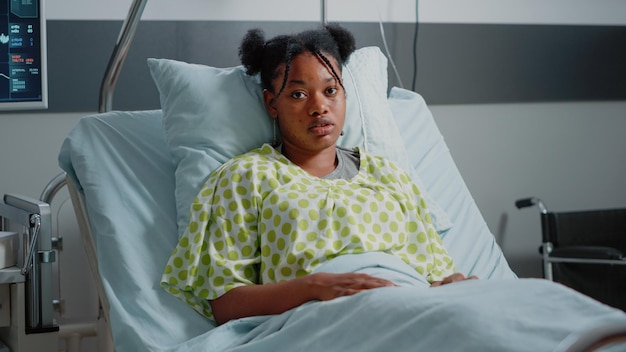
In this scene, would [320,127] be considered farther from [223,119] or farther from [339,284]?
[339,284]

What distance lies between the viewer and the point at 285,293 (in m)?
1.79

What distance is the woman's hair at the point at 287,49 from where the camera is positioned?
210cm

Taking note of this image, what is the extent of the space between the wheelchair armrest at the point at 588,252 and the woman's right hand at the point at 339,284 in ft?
4.84

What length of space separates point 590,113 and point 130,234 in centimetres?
227

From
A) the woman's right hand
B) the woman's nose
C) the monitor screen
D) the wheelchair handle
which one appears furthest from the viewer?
the wheelchair handle

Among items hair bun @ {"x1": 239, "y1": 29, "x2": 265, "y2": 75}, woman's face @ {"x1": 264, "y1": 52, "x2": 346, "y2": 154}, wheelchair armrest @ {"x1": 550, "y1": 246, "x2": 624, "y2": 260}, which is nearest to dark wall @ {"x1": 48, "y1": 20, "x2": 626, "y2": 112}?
wheelchair armrest @ {"x1": 550, "y1": 246, "x2": 624, "y2": 260}

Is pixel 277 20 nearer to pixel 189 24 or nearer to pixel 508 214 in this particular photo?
pixel 189 24

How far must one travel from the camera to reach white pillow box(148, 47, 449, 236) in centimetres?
211

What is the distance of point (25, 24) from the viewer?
7.58ft

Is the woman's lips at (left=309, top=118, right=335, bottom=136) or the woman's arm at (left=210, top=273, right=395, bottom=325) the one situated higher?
the woman's lips at (left=309, top=118, right=335, bottom=136)

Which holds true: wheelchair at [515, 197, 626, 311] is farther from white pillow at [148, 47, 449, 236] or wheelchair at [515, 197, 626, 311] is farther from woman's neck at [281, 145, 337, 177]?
woman's neck at [281, 145, 337, 177]

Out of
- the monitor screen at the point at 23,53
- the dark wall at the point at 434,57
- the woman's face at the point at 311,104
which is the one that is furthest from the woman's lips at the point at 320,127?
the dark wall at the point at 434,57

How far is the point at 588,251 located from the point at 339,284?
155 cm

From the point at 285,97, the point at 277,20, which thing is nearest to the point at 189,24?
the point at 277,20
